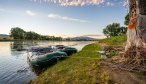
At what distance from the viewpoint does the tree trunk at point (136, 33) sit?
529 inches

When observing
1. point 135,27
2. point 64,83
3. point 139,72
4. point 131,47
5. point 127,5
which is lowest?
point 64,83

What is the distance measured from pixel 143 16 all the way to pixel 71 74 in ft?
20.9

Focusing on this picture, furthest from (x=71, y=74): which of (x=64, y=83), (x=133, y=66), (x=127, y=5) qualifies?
(x=127, y=5)

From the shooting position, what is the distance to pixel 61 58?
26.6 meters

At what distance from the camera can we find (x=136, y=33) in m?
14.3

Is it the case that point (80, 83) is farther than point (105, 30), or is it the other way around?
point (105, 30)

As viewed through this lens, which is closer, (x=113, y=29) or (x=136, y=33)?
(x=136, y=33)

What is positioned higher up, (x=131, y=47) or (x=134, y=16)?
(x=134, y=16)

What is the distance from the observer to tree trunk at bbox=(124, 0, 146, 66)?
44.1ft

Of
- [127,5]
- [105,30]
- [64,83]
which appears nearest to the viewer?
[64,83]

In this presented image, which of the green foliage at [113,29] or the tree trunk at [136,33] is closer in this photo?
the tree trunk at [136,33]

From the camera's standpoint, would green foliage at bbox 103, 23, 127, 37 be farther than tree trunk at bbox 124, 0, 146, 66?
Yes

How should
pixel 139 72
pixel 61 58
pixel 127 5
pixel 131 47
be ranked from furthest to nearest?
pixel 61 58
pixel 127 5
pixel 131 47
pixel 139 72

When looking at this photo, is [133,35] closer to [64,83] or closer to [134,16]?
[134,16]
